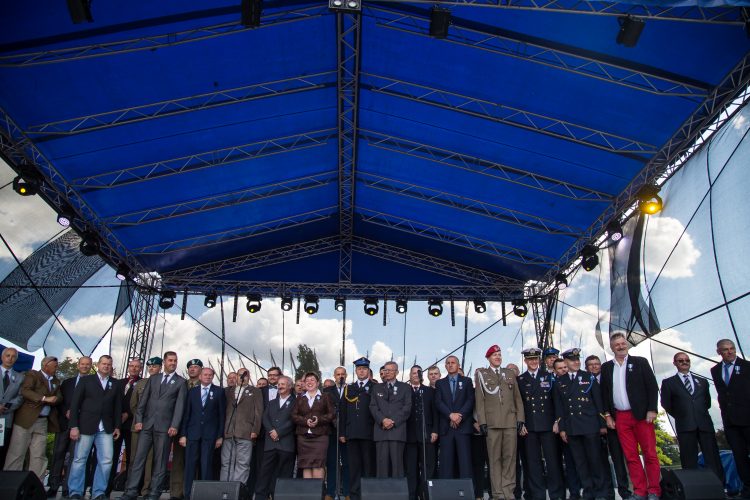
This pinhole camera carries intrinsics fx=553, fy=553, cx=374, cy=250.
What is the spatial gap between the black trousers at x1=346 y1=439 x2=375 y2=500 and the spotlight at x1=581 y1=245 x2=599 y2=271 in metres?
6.02

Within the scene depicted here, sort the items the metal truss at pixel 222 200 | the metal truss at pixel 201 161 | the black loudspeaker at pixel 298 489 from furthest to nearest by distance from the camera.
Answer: the metal truss at pixel 222 200 < the metal truss at pixel 201 161 < the black loudspeaker at pixel 298 489

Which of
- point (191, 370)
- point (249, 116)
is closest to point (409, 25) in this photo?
point (249, 116)

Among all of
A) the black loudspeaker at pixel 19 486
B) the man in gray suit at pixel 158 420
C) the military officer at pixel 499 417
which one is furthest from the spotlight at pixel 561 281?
the black loudspeaker at pixel 19 486

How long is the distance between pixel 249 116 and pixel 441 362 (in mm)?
7484

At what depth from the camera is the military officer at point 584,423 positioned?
16.3 ft

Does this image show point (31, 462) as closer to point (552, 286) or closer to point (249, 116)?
point (249, 116)

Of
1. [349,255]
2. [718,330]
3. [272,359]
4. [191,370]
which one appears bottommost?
[191,370]

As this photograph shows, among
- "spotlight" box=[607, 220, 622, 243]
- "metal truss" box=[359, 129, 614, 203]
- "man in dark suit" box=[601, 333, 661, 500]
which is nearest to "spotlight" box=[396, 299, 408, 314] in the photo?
"metal truss" box=[359, 129, 614, 203]

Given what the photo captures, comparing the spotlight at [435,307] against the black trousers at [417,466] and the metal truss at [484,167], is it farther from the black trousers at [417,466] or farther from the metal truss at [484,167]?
the black trousers at [417,466]

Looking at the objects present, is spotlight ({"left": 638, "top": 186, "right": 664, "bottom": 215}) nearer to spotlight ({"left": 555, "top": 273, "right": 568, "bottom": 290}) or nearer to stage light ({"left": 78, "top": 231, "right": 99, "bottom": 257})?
spotlight ({"left": 555, "top": 273, "right": 568, "bottom": 290})

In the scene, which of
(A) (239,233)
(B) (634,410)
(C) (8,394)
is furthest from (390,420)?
(A) (239,233)

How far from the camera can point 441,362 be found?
13.0 meters

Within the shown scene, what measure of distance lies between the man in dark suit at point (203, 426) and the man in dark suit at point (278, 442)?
18.5 inches

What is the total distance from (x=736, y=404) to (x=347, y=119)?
20.9ft
